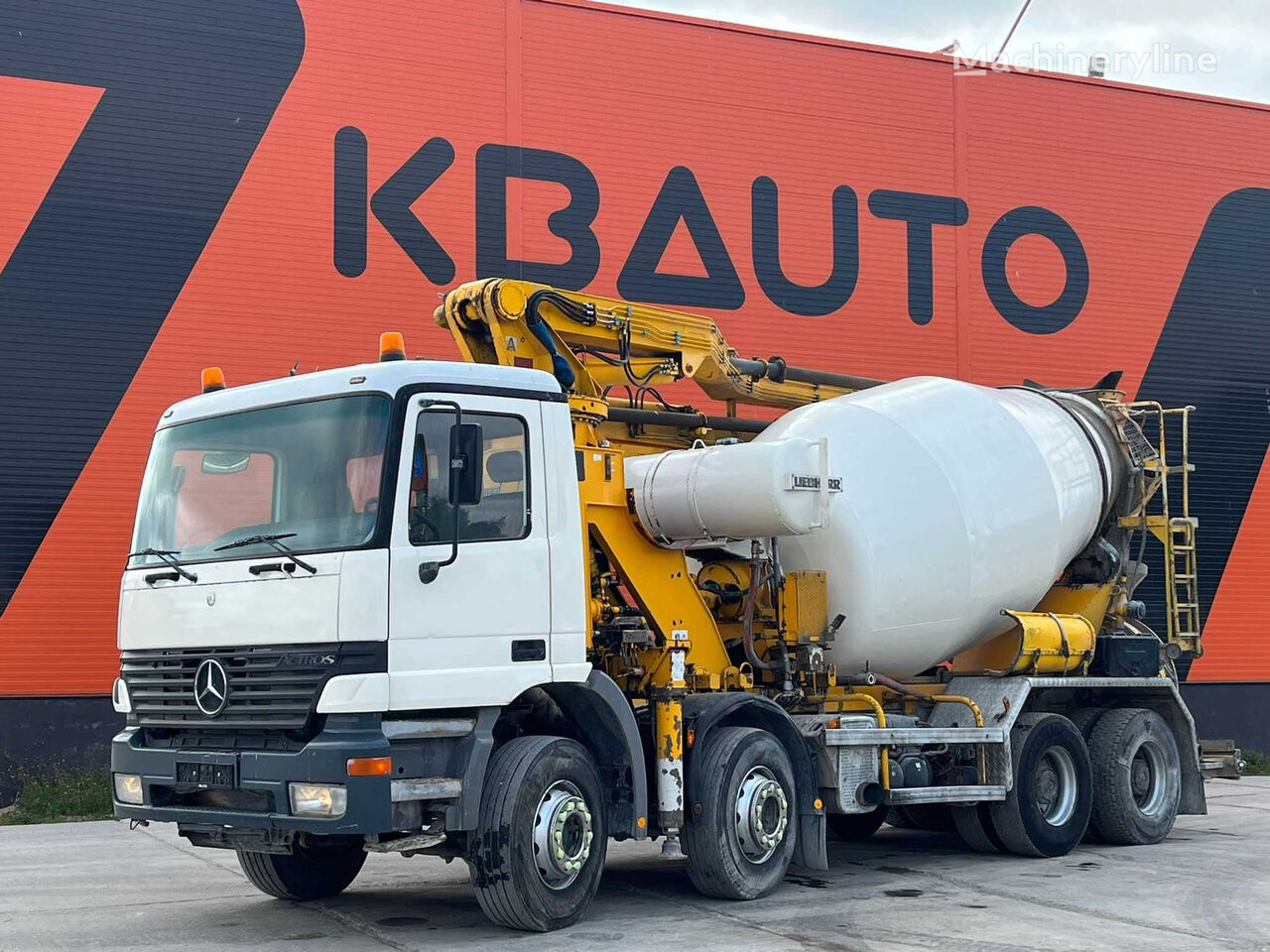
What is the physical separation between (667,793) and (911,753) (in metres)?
2.57

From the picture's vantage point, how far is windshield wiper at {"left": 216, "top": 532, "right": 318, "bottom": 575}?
8375mm

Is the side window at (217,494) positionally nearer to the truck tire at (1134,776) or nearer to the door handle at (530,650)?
the door handle at (530,650)

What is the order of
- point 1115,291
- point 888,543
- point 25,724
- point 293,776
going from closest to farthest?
point 293,776, point 888,543, point 25,724, point 1115,291

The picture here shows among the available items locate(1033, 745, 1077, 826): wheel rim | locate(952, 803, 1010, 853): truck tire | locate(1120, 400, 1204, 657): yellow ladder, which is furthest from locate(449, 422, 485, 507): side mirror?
locate(1120, 400, 1204, 657): yellow ladder

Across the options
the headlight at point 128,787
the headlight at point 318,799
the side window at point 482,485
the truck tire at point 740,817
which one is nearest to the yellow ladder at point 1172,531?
the truck tire at point 740,817

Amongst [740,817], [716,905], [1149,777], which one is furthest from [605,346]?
[1149,777]

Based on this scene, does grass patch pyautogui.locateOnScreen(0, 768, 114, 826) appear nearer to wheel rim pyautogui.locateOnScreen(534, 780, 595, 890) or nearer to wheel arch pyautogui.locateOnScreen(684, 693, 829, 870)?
wheel arch pyautogui.locateOnScreen(684, 693, 829, 870)

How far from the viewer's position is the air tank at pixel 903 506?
33.6ft


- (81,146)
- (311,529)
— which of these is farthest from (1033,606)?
(81,146)

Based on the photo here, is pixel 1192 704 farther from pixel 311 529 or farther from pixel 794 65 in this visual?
pixel 311 529

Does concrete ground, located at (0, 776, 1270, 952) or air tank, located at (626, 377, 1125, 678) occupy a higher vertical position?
air tank, located at (626, 377, 1125, 678)

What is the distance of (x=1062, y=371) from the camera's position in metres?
22.3

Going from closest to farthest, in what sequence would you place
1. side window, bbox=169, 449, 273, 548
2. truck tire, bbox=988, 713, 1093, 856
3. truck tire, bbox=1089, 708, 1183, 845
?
side window, bbox=169, 449, 273, 548
truck tire, bbox=988, 713, 1093, 856
truck tire, bbox=1089, 708, 1183, 845

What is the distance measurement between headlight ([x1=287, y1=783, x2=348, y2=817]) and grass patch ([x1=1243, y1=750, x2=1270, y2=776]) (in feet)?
54.9
